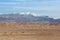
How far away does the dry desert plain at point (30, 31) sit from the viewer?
1.94 metres

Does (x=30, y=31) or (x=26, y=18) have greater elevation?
(x=26, y=18)

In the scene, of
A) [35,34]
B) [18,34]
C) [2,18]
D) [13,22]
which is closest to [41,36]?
[35,34]

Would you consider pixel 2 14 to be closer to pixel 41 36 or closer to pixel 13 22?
pixel 13 22

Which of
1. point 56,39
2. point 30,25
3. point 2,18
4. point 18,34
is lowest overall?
point 56,39

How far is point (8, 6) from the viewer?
198 cm

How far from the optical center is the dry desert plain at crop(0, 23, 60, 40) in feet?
6.37

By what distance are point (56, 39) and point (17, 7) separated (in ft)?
2.91

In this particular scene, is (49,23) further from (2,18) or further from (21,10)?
(2,18)

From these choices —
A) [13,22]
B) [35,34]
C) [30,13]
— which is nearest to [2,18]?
[13,22]

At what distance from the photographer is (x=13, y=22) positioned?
1.97m

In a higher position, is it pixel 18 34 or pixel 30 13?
pixel 30 13

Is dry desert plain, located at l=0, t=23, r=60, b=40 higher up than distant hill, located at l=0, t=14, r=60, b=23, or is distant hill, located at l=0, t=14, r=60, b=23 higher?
distant hill, located at l=0, t=14, r=60, b=23

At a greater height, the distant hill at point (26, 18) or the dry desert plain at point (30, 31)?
the distant hill at point (26, 18)

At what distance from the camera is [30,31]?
1.96 m
